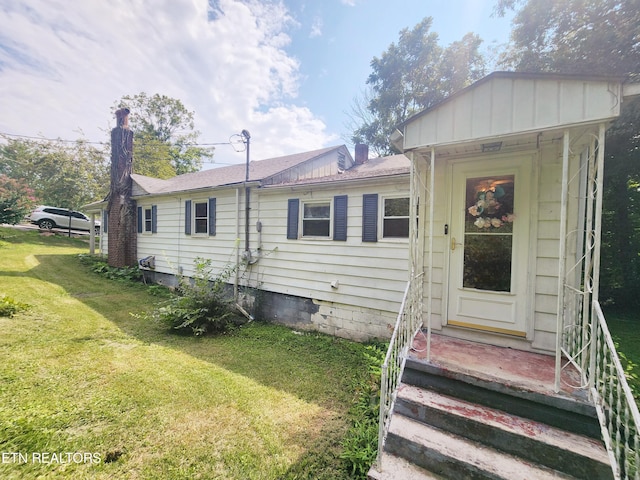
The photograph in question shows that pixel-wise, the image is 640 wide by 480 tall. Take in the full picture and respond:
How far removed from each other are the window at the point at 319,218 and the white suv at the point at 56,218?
20.3 meters

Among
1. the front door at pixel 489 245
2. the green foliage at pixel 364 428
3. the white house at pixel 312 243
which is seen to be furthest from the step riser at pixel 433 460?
the white house at pixel 312 243

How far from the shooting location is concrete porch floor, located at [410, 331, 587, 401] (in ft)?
7.44

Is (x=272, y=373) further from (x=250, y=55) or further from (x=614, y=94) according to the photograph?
(x=250, y=55)

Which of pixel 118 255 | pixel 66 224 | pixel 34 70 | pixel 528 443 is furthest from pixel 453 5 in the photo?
pixel 66 224

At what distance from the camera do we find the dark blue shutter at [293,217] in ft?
19.2

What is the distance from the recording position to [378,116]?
16781 mm

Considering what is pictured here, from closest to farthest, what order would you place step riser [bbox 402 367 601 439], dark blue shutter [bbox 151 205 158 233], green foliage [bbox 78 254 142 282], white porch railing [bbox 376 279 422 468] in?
step riser [bbox 402 367 601 439], white porch railing [bbox 376 279 422 468], dark blue shutter [bbox 151 205 158 233], green foliage [bbox 78 254 142 282]

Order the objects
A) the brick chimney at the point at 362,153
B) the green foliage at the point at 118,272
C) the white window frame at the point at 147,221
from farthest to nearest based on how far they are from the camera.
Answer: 1. the white window frame at the point at 147,221
2. the green foliage at the point at 118,272
3. the brick chimney at the point at 362,153

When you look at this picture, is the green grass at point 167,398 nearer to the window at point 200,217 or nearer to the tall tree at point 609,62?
the window at point 200,217

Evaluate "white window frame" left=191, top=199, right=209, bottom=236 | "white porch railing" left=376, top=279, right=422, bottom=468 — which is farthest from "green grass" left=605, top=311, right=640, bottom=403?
"white window frame" left=191, top=199, right=209, bottom=236

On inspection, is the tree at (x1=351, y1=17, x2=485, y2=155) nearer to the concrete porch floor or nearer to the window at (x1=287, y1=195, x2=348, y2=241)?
the window at (x1=287, y1=195, x2=348, y2=241)

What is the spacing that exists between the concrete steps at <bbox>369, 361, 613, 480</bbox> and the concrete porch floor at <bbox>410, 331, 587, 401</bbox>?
101 millimetres

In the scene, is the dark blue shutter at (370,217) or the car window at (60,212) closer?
the dark blue shutter at (370,217)

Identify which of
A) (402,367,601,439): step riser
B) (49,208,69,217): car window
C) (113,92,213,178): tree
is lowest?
(402,367,601,439): step riser
